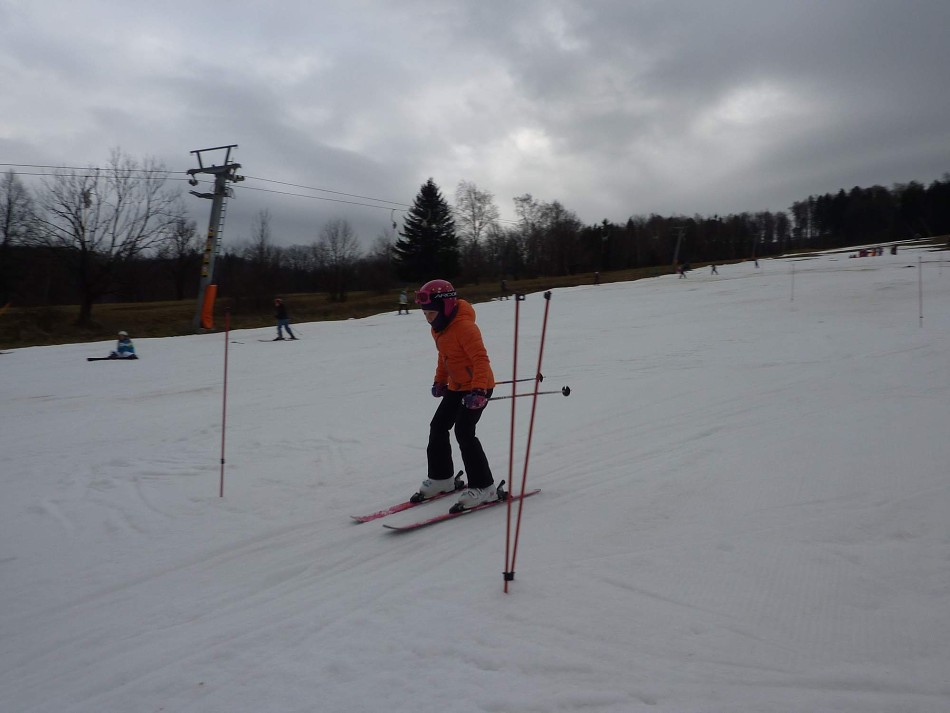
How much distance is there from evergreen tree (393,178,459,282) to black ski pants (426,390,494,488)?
55.9 meters

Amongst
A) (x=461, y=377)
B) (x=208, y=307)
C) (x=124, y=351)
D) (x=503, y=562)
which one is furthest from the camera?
(x=208, y=307)

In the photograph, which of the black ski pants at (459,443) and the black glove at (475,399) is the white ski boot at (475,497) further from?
the black glove at (475,399)

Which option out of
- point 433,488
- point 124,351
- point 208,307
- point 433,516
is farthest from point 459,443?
point 208,307

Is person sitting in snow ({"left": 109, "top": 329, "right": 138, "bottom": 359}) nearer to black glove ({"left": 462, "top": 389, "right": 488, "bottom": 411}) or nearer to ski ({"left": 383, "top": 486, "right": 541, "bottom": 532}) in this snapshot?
ski ({"left": 383, "top": 486, "right": 541, "bottom": 532})

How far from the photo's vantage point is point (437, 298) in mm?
5406

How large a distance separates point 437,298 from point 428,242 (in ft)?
192

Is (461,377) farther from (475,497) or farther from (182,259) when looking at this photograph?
(182,259)

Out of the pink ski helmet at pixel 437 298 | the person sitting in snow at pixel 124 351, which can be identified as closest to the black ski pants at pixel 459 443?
the pink ski helmet at pixel 437 298

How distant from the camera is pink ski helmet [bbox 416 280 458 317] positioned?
5.41 metres

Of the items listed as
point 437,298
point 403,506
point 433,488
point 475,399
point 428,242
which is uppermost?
point 428,242

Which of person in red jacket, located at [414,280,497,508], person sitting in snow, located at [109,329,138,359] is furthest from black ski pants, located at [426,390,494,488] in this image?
person sitting in snow, located at [109,329,138,359]

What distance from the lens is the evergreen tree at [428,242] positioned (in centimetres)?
6225

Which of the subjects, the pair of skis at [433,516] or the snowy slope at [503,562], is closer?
the snowy slope at [503,562]

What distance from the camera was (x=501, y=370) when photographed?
14.9m
